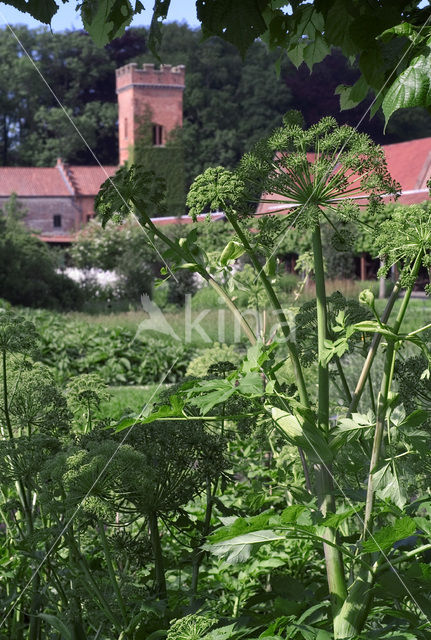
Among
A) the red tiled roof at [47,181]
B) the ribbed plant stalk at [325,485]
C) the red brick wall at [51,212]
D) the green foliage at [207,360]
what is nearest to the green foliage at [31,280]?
the red tiled roof at [47,181]

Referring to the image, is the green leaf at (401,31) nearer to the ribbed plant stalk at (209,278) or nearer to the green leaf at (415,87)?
the green leaf at (415,87)

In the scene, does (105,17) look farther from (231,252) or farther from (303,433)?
(303,433)

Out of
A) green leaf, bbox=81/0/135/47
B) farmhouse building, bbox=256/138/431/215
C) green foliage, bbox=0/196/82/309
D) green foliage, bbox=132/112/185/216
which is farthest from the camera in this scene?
farmhouse building, bbox=256/138/431/215

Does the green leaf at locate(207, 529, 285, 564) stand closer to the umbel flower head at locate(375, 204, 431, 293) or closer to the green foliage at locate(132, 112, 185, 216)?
the umbel flower head at locate(375, 204, 431, 293)

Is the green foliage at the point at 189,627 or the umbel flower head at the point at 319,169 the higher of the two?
the umbel flower head at the point at 319,169

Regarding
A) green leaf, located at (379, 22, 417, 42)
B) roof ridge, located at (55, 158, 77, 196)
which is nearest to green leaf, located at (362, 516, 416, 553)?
green leaf, located at (379, 22, 417, 42)

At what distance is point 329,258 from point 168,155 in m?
12.1

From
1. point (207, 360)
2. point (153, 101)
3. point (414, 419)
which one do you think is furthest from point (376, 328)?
point (153, 101)

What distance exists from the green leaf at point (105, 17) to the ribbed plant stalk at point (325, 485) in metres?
0.88

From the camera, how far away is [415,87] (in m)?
1.52

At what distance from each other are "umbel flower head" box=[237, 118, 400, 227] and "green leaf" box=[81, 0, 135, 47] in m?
0.68

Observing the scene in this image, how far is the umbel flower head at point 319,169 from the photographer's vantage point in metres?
1.69

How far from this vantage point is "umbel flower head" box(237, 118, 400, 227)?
169cm

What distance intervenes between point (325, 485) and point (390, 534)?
1.23 ft
